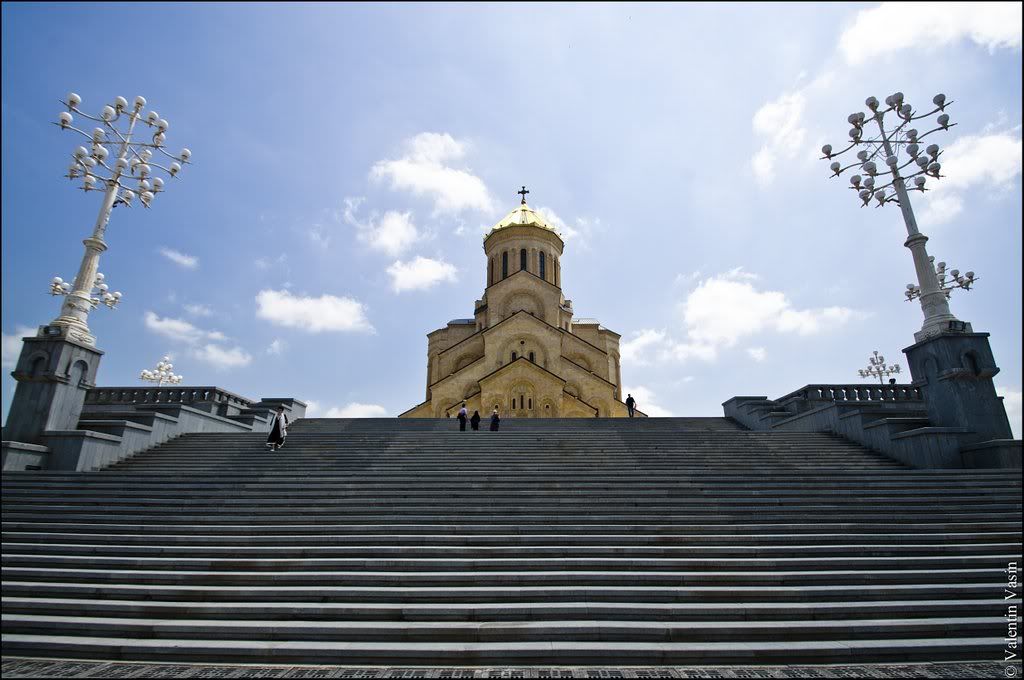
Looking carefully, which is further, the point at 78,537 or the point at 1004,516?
the point at 1004,516

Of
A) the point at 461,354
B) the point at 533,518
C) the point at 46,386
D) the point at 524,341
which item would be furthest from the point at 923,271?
the point at 461,354

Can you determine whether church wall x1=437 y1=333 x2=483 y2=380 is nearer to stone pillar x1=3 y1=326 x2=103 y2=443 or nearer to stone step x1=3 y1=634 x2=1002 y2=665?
stone pillar x1=3 y1=326 x2=103 y2=443

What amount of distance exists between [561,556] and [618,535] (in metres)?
1.03

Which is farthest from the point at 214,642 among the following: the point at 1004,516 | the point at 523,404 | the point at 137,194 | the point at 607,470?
the point at 523,404

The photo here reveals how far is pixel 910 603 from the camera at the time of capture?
526cm

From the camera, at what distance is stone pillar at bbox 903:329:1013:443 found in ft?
35.8

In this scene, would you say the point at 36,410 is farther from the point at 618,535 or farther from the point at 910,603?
the point at 910,603

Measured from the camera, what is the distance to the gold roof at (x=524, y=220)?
116 feet

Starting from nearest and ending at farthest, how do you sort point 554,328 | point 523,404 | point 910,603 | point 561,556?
point 910,603 → point 561,556 → point 523,404 → point 554,328

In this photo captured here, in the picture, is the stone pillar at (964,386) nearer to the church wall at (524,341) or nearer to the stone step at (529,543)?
the stone step at (529,543)

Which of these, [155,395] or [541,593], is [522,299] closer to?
[155,395]

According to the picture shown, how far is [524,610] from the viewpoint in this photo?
5.02m

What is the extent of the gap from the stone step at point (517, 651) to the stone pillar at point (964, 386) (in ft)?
28.3

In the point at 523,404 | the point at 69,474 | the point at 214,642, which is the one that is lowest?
the point at 214,642
